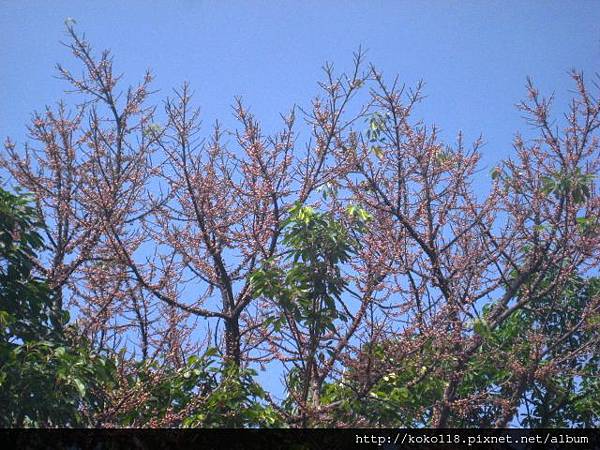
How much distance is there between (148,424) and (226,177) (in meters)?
2.10

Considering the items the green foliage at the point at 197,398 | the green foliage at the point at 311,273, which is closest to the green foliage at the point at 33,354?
the green foliage at the point at 197,398

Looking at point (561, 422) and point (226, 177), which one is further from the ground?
point (226, 177)

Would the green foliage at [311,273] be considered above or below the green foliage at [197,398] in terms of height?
above

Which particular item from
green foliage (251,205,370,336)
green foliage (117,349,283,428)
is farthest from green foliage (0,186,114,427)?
green foliage (251,205,370,336)

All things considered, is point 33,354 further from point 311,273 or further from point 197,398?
point 311,273

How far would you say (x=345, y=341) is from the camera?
524 cm

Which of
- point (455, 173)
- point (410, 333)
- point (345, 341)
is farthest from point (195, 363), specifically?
point (455, 173)

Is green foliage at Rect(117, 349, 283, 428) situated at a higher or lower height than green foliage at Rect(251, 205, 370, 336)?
lower

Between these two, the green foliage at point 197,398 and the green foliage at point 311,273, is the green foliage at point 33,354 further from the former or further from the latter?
the green foliage at point 311,273

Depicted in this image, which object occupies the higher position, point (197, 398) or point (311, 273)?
point (311, 273)

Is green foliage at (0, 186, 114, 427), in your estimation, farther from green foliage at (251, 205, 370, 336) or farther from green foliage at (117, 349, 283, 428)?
green foliage at (251, 205, 370, 336)

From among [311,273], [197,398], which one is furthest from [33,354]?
[311,273]
